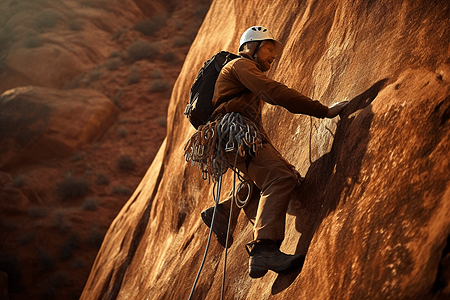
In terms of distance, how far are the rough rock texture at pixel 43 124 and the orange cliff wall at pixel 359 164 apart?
11607mm

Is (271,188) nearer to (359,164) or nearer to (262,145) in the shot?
(262,145)

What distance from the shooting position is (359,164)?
2650 mm

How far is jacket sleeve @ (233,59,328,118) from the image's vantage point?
2.98 m

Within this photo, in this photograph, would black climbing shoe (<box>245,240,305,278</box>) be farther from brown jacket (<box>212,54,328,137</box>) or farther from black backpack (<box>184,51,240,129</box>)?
black backpack (<box>184,51,240,129</box>)

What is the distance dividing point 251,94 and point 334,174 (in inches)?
36.9

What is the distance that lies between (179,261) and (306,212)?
81.0 inches

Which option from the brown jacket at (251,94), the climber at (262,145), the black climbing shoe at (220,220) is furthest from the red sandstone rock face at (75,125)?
the brown jacket at (251,94)

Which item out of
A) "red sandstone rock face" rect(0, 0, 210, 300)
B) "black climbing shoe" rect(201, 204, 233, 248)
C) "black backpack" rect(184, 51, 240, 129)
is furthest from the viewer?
"red sandstone rock face" rect(0, 0, 210, 300)

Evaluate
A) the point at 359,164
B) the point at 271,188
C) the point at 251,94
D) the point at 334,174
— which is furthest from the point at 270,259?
the point at 251,94

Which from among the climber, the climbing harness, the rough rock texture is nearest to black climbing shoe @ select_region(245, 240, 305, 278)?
the climber

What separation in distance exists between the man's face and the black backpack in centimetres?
21

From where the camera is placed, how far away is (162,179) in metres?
6.50

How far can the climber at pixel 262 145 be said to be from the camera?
282cm

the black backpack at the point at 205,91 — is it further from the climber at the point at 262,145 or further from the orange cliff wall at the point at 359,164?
the orange cliff wall at the point at 359,164
